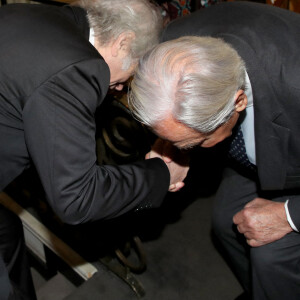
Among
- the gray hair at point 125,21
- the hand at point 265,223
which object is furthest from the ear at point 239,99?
the hand at point 265,223

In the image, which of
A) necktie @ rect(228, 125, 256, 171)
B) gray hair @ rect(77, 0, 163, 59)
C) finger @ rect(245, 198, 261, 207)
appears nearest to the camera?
gray hair @ rect(77, 0, 163, 59)

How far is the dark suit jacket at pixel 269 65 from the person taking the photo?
1018 millimetres

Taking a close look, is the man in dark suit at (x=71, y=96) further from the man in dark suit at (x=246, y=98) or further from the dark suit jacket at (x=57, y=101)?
the man in dark suit at (x=246, y=98)

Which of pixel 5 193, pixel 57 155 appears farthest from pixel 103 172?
pixel 5 193

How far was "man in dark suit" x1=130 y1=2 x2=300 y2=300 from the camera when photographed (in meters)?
0.95

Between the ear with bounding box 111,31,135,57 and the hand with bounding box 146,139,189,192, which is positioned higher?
the ear with bounding box 111,31,135,57

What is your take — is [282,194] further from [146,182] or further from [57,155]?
[57,155]

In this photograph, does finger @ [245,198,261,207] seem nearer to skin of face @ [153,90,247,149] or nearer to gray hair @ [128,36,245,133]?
skin of face @ [153,90,247,149]

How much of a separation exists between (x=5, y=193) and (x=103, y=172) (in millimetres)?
1649

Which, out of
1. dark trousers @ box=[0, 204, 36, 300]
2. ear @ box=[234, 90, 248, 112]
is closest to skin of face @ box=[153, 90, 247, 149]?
ear @ box=[234, 90, 248, 112]

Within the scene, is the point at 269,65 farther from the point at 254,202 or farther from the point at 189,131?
the point at 254,202

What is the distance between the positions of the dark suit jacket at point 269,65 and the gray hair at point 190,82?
6 cm

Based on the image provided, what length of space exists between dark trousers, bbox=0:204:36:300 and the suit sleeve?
0.59 metres

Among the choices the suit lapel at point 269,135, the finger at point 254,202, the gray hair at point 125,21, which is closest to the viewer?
the suit lapel at point 269,135
